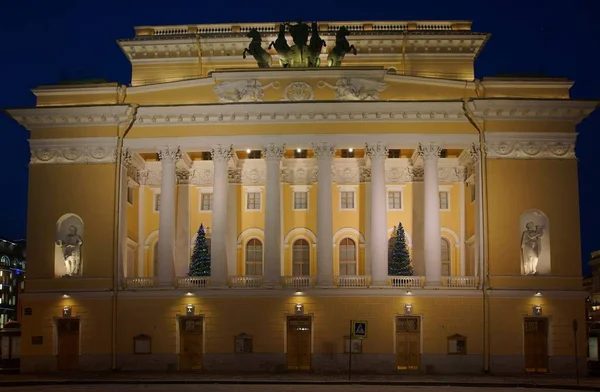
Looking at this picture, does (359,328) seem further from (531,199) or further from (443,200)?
(443,200)

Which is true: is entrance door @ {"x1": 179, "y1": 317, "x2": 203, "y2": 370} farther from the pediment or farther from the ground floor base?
the pediment

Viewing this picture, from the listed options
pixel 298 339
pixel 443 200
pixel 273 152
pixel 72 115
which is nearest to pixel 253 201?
pixel 273 152

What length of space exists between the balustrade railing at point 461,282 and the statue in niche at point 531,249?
2.37m

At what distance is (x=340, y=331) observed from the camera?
1626 inches

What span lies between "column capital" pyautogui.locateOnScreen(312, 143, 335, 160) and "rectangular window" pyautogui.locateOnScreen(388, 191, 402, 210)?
6.80m

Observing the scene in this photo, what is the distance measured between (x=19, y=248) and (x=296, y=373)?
4326 inches

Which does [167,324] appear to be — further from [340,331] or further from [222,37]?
[222,37]

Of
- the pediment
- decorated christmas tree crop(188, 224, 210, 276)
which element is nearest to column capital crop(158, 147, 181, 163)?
the pediment

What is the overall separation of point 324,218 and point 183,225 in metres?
9.01

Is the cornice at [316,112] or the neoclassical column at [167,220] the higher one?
the cornice at [316,112]

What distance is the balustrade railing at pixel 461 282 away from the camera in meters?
41.8

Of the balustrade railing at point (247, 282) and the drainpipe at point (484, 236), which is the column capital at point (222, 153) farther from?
the drainpipe at point (484, 236)

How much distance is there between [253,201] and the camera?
159ft

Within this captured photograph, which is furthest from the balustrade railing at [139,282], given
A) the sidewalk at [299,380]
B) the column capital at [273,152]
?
the column capital at [273,152]
